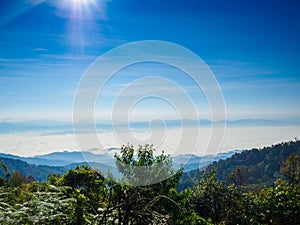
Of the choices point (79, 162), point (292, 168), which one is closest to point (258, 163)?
point (292, 168)

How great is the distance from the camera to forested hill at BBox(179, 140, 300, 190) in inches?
2477

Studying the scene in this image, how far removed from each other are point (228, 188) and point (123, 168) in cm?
536

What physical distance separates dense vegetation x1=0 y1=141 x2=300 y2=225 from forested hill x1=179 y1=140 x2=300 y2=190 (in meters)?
49.1

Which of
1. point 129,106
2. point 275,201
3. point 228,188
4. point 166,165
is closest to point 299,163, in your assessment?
point 228,188

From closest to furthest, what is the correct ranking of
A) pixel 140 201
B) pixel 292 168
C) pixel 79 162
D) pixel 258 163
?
pixel 140 201 < pixel 292 168 < pixel 258 163 < pixel 79 162

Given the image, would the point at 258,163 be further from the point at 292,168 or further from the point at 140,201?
the point at 140,201

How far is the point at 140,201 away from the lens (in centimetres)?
220

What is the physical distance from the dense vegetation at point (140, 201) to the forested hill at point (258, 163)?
49.1 meters

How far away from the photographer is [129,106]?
7445 millimetres

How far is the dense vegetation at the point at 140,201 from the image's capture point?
2.16 metres

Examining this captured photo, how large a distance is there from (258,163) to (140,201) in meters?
75.6

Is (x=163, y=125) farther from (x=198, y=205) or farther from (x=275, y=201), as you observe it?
(x=198, y=205)

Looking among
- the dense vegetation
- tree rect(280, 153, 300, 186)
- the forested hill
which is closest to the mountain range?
the dense vegetation

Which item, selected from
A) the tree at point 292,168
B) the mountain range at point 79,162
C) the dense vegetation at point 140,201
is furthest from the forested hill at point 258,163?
the dense vegetation at point 140,201
